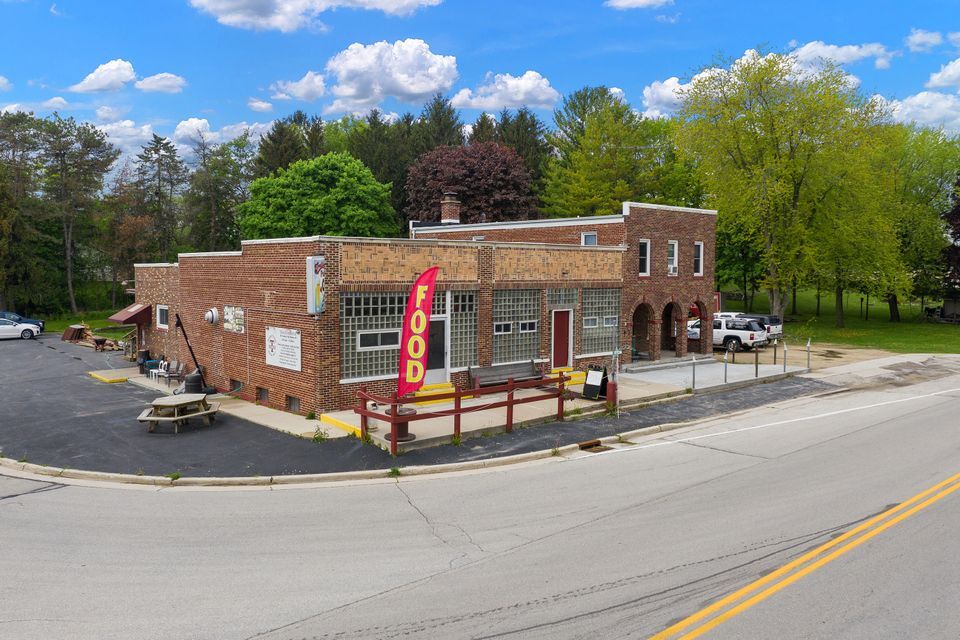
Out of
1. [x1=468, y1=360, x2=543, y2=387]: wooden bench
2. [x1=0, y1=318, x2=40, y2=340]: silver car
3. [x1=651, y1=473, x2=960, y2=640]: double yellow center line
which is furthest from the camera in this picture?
[x1=0, y1=318, x2=40, y2=340]: silver car

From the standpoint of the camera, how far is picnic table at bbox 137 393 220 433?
15.5 m

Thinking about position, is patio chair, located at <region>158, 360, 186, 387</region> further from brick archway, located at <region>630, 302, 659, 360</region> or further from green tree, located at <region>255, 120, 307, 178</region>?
green tree, located at <region>255, 120, 307, 178</region>

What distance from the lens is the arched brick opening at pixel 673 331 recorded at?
1115 inches

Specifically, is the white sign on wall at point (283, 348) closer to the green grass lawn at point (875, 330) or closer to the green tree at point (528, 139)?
the green grass lawn at point (875, 330)

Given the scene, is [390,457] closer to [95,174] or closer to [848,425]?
[848,425]

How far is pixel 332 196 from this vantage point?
51.4m

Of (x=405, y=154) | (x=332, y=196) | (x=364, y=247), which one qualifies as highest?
(x=405, y=154)

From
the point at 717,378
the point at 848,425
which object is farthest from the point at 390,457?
the point at 717,378

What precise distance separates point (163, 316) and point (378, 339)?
1224 centimetres

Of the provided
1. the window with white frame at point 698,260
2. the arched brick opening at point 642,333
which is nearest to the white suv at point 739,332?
the window with white frame at point 698,260

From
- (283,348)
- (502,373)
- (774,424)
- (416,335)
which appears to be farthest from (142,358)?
(774,424)

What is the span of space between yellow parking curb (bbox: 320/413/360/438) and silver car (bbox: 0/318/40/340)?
32180 millimetres

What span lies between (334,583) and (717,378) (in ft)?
64.5

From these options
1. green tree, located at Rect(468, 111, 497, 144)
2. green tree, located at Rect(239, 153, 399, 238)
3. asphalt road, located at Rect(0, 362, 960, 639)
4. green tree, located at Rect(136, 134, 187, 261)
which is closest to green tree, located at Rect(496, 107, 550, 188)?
green tree, located at Rect(468, 111, 497, 144)
